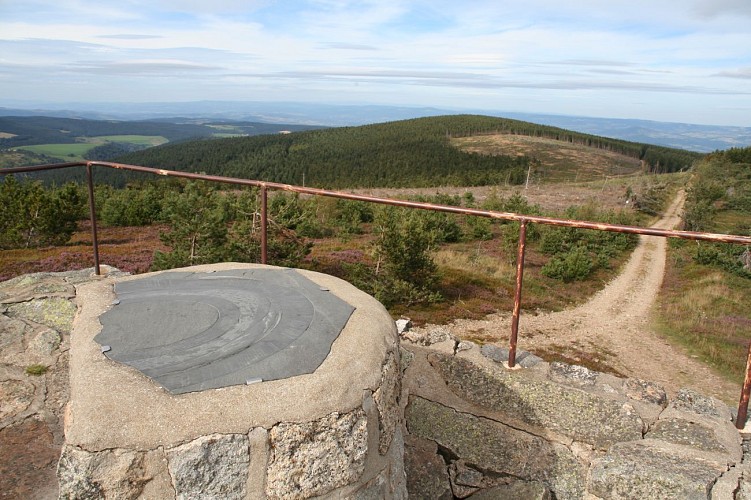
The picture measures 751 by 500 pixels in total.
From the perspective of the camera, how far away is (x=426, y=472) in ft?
11.3

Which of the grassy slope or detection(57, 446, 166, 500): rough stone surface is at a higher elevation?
detection(57, 446, 166, 500): rough stone surface

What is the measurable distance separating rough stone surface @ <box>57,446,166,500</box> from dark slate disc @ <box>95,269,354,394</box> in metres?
0.33

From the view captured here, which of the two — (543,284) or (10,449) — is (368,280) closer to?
(543,284)

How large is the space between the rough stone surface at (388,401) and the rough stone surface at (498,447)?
0.92m

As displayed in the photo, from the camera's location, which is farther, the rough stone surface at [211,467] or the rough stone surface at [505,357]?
the rough stone surface at [505,357]

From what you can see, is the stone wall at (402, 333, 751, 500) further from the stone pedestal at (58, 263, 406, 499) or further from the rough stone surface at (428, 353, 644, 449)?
the stone pedestal at (58, 263, 406, 499)

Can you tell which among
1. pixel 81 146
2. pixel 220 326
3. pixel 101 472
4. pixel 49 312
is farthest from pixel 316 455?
pixel 81 146

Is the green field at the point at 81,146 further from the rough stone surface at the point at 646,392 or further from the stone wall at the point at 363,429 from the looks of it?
the rough stone surface at the point at 646,392

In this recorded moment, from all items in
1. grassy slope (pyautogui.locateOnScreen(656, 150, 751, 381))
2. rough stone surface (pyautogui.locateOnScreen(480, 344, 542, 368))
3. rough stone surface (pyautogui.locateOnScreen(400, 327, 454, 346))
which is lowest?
grassy slope (pyautogui.locateOnScreen(656, 150, 751, 381))

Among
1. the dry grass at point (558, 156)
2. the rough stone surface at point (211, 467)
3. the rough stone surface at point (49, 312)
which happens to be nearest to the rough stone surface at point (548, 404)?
the rough stone surface at point (211, 467)

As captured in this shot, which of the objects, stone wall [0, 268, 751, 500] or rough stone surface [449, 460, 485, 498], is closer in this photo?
stone wall [0, 268, 751, 500]

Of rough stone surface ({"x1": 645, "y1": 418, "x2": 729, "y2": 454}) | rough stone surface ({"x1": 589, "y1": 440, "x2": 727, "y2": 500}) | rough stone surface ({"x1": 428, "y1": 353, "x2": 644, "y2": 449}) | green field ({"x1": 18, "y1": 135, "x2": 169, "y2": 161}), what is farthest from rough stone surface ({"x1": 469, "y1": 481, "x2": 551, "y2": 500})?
green field ({"x1": 18, "y1": 135, "x2": 169, "y2": 161})

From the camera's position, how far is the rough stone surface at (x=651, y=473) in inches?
114

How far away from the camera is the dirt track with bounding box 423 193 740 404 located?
8.66 meters
